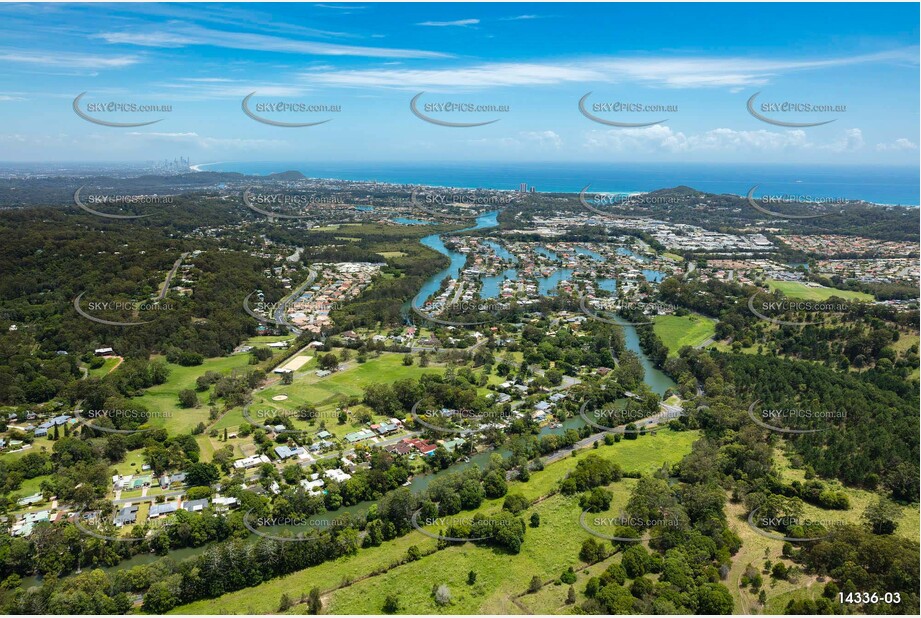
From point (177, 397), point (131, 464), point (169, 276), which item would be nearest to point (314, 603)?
point (131, 464)

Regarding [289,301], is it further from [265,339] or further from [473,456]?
[473,456]

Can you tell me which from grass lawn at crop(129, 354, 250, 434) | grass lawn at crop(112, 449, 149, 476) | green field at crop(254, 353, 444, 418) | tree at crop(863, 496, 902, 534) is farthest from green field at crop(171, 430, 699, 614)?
grass lawn at crop(129, 354, 250, 434)

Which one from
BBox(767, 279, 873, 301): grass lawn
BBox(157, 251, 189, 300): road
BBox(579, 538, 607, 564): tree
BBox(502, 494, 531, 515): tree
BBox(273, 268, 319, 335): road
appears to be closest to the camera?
BBox(579, 538, 607, 564): tree

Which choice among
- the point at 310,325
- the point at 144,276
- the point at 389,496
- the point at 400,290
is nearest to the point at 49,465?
the point at 389,496

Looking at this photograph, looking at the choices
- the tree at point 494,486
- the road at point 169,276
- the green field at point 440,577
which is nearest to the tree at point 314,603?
the green field at point 440,577

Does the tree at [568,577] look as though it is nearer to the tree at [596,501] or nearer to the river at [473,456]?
the tree at [596,501]

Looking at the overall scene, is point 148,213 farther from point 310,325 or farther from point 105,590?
point 105,590

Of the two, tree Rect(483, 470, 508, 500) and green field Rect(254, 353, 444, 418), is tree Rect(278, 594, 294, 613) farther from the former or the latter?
Answer: green field Rect(254, 353, 444, 418)
